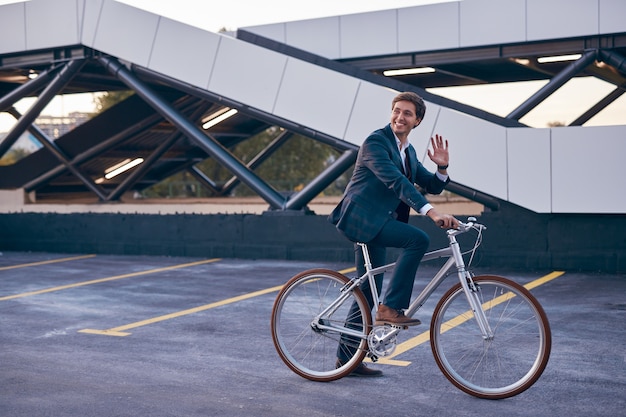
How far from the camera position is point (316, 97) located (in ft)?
45.6

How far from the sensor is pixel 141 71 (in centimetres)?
1591

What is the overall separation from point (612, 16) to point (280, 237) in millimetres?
8146

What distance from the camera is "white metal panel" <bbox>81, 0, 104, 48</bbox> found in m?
16.0

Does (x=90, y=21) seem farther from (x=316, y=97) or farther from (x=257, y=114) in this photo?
(x=316, y=97)

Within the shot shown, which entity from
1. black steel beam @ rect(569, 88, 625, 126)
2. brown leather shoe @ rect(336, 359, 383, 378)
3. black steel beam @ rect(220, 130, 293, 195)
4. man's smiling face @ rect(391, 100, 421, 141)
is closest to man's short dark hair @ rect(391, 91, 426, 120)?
man's smiling face @ rect(391, 100, 421, 141)

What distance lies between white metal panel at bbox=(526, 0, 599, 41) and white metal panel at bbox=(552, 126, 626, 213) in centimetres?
588

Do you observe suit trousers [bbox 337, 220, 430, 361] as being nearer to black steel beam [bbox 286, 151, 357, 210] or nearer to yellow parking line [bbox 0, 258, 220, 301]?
yellow parking line [bbox 0, 258, 220, 301]

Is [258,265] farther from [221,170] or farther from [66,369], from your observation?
[221,170]

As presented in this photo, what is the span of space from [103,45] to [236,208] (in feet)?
22.4

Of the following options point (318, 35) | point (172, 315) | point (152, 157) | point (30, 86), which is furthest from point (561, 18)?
point (172, 315)

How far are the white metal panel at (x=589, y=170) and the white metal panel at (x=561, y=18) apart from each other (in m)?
5.88

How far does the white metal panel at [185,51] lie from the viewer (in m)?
14.9

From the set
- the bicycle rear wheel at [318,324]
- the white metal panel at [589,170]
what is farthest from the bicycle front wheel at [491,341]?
the white metal panel at [589,170]

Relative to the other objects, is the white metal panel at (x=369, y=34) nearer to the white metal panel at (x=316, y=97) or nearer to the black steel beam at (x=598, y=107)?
the black steel beam at (x=598, y=107)
